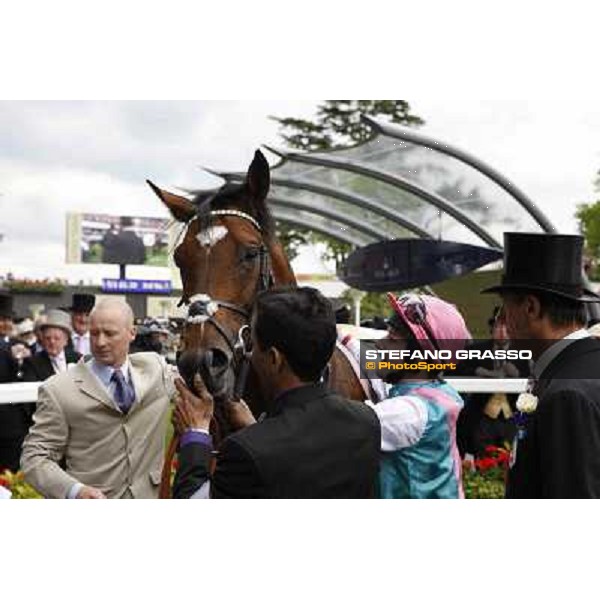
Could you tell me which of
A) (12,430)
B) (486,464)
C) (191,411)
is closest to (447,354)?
(191,411)

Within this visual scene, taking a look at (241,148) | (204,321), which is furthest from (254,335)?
(241,148)

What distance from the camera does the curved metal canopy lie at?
5820 millimetres

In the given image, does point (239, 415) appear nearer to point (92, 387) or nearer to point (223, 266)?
point (92, 387)

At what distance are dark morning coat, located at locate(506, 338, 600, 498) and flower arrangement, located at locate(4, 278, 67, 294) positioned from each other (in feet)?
13.9

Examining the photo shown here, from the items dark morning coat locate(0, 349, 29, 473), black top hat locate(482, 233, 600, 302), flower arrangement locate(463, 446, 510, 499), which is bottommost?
flower arrangement locate(463, 446, 510, 499)

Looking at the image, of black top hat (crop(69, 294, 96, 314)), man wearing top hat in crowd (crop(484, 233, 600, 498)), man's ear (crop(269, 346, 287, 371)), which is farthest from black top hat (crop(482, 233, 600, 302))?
black top hat (crop(69, 294, 96, 314))

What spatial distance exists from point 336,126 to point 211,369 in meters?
2.78

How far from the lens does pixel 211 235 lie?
395cm

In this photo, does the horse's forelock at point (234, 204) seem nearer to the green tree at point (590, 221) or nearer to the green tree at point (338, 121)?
the green tree at point (338, 121)

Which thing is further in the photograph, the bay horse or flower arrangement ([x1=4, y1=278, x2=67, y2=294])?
flower arrangement ([x1=4, y1=278, x2=67, y2=294])

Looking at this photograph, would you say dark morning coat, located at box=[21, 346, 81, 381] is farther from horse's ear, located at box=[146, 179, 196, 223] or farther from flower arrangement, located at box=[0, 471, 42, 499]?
horse's ear, located at box=[146, 179, 196, 223]

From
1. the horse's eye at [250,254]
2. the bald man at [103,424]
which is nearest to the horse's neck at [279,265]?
the horse's eye at [250,254]

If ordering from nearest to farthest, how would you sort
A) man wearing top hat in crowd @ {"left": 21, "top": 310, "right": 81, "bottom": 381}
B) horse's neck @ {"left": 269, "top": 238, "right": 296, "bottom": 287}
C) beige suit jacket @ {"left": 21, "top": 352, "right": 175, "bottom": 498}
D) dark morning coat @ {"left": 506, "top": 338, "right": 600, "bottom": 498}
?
dark morning coat @ {"left": 506, "top": 338, "right": 600, "bottom": 498}
beige suit jacket @ {"left": 21, "top": 352, "right": 175, "bottom": 498}
horse's neck @ {"left": 269, "top": 238, "right": 296, "bottom": 287}
man wearing top hat in crowd @ {"left": 21, "top": 310, "right": 81, "bottom": 381}

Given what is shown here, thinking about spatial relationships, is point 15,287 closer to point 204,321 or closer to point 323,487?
point 204,321
